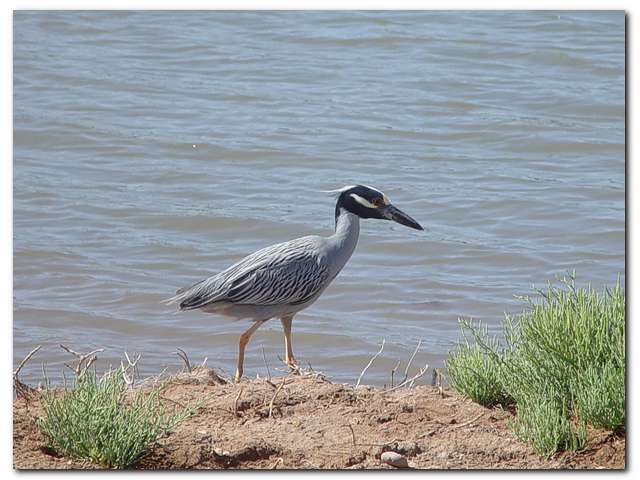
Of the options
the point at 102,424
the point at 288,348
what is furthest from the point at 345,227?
the point at 102,424

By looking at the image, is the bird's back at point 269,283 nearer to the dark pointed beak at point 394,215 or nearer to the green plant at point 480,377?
the dark pointed beak at point 394,215

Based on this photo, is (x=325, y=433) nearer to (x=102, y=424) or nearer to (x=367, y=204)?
(x=102, y=424)

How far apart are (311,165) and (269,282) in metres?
4.35

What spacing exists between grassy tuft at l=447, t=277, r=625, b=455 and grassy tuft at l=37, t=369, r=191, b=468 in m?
1.52

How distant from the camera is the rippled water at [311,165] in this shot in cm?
859

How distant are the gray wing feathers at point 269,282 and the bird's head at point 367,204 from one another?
0.33m

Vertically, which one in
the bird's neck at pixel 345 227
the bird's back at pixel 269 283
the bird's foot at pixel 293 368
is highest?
the bird's neck at pixel 345 227

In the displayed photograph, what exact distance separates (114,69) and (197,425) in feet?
22.8

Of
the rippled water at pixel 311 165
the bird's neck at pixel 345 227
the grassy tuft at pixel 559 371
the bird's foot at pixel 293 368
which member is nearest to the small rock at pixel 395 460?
the grassy tuft at pixel 559 371

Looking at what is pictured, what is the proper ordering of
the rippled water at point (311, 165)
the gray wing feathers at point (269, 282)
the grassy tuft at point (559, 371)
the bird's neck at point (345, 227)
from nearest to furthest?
the grassy tuft at point (559, 371), the gray wing feathers at point (269, 282), the bird's neck at point (345, 227), the rippled water at point (311, 165)

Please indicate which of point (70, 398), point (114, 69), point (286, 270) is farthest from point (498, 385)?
point (114, 69)

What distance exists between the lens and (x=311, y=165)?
10609mm

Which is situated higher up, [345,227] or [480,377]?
[345,227]

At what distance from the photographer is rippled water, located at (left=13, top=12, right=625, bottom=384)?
8586mm
